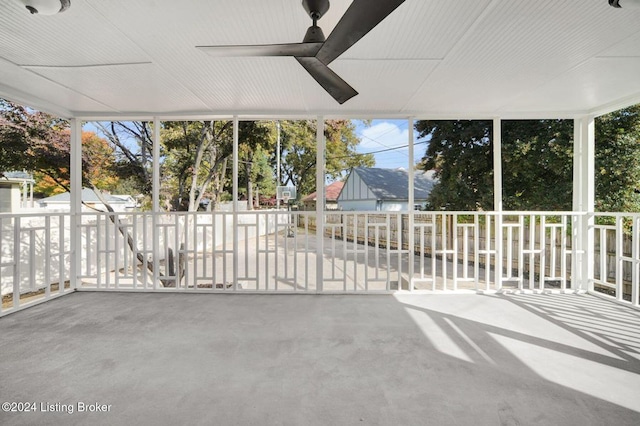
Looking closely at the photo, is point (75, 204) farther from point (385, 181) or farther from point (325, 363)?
point (385, 181)

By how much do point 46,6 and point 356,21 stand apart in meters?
1.70

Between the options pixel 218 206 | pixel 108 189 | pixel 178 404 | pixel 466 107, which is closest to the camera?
pixel 178 404

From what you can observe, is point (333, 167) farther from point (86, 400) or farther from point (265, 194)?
point (86, 400)

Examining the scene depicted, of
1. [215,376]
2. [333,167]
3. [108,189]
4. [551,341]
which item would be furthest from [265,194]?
[551,341]

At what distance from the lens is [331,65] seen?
7.88 feet

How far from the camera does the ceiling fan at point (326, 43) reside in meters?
1.23

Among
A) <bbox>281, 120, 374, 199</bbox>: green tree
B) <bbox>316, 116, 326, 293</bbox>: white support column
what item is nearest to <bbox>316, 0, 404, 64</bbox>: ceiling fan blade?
<bbox>316, 116, 326, 293</bbox>: white support column

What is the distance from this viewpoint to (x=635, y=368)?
75.3 inches

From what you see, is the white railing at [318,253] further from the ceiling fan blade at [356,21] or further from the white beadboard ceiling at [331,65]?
the ceiling fan blade at [356,21]

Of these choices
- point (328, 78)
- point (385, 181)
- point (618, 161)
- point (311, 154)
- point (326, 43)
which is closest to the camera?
point (326, 43)

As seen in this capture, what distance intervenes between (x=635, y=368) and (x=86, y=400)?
326cm

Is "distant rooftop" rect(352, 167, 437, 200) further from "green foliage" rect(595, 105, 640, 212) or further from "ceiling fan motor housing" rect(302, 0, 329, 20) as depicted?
"ceiling fan motor housing" rect(302, 0, 329, 20)

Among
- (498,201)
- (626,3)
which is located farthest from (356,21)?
(498,201)

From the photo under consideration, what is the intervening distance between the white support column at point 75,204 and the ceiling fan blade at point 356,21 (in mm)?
3712
